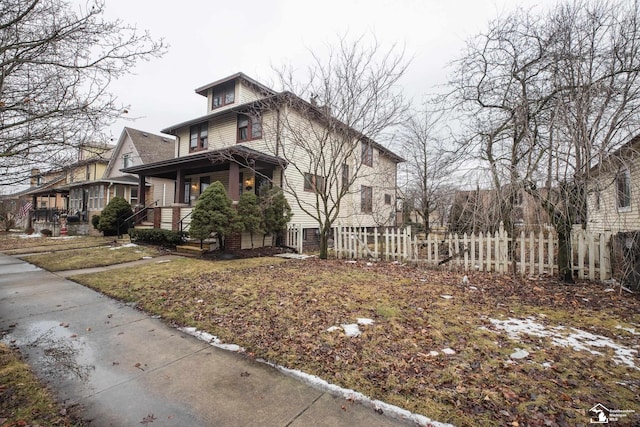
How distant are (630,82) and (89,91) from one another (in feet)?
31.7

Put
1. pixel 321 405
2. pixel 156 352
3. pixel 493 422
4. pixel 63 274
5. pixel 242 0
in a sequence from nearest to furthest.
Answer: pixel 493 422, pixel 321 405, pixel 156 352, pixel 63 274, pixel 242 0

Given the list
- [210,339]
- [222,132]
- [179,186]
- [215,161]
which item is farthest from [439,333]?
[222,132]

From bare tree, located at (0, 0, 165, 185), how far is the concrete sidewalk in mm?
2927

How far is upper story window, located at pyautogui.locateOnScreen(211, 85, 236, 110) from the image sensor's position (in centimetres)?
1564

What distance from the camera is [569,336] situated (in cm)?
370

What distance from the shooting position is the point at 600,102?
4816 mm

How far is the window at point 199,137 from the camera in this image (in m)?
16.1

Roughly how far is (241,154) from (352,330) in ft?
29.3

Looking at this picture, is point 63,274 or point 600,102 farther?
point 63,274

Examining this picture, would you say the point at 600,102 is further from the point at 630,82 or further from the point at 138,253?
the point at 138,253

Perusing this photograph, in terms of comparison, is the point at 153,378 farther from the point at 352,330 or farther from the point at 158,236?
the point at 158,236

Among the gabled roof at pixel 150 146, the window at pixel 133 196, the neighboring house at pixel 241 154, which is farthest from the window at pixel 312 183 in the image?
the window at pixel 133 196

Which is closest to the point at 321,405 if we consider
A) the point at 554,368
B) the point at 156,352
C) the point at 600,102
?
the point at 156,352

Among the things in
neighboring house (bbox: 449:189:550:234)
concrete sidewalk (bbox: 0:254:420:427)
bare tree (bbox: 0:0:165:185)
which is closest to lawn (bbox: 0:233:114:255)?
bare tree (bbox: 0:0:165:185)
